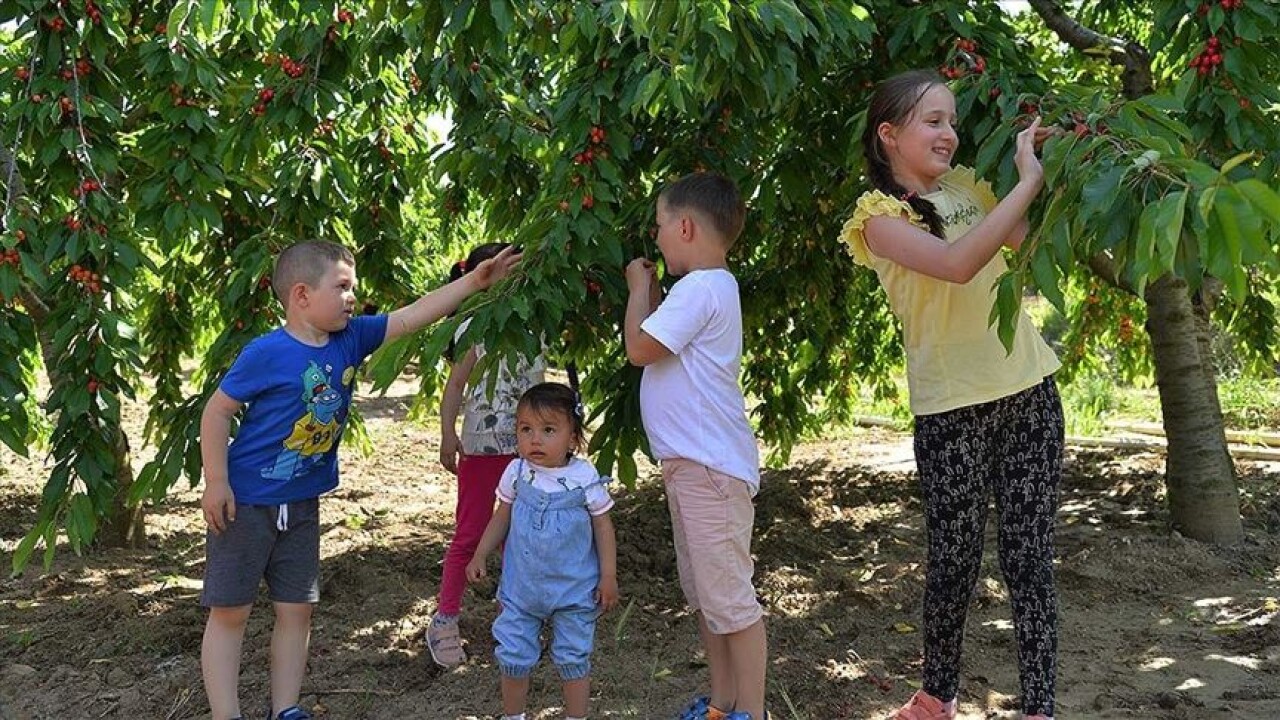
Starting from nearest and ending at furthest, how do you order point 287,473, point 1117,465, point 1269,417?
1. point 287,473
2. point 1117,465
3. point 1269,417

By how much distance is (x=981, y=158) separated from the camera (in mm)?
2789

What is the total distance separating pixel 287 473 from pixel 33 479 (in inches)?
182

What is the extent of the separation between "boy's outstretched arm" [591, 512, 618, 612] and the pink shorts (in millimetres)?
283

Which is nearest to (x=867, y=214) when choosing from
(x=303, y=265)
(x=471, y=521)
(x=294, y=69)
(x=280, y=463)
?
(x=303, y=265)

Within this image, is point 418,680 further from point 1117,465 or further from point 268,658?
point 1117,465

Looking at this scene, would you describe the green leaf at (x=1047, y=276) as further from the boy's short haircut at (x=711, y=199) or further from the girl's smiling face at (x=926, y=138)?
the boy's short haircut at (x=711, y=199)

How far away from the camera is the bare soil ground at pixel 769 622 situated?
3.62 meters

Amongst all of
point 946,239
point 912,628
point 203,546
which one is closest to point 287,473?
point 946,239

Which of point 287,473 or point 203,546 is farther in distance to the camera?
point 203,546

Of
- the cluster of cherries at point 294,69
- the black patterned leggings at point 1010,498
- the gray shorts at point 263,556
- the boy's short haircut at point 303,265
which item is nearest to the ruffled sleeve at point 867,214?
the black patterned leggings at point 1010,498

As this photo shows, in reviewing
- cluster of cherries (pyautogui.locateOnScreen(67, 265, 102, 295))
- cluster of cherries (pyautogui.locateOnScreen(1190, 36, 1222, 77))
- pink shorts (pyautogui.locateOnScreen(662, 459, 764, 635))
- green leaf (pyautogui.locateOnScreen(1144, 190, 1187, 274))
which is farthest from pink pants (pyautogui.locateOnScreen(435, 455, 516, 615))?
green leaf (pyautogui.locateOnScreen(1144, 190, 1187, 274))

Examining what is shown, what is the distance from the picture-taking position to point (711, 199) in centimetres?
306

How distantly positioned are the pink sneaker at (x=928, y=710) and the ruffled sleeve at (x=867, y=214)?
3.77ft

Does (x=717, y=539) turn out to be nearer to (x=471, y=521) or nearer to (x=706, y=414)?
(x=706, y=414)
